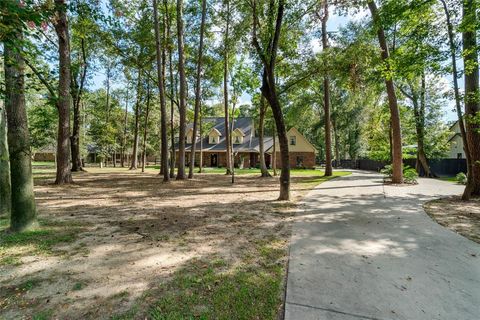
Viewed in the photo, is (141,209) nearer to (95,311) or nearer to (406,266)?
(95,311)

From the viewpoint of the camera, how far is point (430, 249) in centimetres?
415

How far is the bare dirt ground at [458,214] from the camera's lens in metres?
5.24

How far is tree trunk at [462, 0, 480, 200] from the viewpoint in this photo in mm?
7373

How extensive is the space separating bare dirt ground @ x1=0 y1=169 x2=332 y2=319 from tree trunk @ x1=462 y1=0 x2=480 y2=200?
21.1 feet

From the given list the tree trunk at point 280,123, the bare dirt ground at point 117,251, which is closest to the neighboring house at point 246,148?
the tree trunk at point 280,123

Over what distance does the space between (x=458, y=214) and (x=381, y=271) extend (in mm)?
5165

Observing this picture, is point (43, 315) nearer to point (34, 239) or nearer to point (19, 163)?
point (34, 239)

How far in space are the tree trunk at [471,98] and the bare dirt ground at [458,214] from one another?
93cm

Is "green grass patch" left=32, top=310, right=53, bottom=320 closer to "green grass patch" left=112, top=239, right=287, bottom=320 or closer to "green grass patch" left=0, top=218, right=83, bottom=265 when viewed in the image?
"green grass patch" left=112, top=239, right=287, bottom=320

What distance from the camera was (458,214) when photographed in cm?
670

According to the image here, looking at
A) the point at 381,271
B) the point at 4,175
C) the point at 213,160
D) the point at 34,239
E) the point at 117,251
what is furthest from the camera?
the point at 213,160

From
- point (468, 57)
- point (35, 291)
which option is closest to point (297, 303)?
point (35, 291)

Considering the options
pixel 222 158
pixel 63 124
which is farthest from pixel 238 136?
pixel 63 124

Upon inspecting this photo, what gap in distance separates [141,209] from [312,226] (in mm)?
4713
